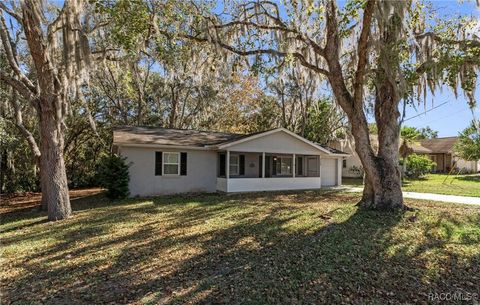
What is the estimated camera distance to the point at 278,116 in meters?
25.5

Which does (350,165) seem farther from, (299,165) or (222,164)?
(222,164)

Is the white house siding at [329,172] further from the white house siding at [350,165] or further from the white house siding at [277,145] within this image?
the white house siding at [350,165]

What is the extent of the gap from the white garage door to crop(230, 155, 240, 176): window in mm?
5717

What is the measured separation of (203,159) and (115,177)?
4.08 metres

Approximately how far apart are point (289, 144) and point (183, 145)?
18.7ft

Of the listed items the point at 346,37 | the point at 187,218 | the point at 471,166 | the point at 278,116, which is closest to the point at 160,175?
the point at 187,218

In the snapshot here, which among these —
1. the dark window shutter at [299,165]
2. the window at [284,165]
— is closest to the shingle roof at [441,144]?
the dark window shutter at [299,165]

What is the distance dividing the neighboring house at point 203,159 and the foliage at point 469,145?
554 inches

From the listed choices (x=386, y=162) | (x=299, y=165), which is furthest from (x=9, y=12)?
(x=299, y=165)

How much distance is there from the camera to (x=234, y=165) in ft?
52.5

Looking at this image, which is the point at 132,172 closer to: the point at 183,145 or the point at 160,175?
the point at 160,175

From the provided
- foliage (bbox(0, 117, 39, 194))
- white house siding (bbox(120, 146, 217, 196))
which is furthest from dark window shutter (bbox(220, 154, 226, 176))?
foliage (bbox(0, 117, 39, 194))

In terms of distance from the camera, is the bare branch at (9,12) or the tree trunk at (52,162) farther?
the tree trunk at (52,162)

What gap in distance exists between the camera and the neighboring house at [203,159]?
1292 centimetres
